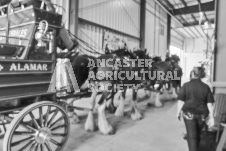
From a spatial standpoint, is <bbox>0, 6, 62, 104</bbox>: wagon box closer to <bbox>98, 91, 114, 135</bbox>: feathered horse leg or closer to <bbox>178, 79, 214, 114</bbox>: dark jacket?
<bbox>98, 91, 114, 135</bbox>: feathered horse leg

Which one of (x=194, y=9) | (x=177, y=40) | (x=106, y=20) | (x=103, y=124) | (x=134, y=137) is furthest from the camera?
(x=177, y=40)

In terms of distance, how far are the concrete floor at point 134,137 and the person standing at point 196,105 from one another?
0.64m

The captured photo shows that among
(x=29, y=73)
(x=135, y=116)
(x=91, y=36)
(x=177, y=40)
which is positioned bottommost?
(x=135, y=116)

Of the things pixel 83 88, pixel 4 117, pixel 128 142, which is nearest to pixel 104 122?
pixel 128 142

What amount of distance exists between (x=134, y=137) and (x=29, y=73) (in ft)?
7.01

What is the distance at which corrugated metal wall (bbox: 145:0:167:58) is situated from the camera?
40.5 ft

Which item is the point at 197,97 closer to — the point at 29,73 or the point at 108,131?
the point at 108,131

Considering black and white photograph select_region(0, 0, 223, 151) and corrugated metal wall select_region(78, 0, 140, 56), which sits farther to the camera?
corrugated metal wall select_region(78, 0, 140, 56)

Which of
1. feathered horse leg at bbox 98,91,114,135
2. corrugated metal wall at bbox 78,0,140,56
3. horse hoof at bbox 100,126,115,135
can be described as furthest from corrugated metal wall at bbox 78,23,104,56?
horse hoof at bbox 100,126,115,135

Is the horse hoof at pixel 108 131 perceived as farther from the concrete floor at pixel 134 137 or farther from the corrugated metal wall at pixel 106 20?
the corrugated metal wall at pixel 106 20

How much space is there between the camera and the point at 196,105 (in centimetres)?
228

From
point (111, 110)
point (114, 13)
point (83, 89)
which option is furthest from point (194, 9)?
point (83, 89)

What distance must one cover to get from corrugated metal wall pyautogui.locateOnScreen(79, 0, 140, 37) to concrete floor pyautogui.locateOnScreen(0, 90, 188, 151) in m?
4.66

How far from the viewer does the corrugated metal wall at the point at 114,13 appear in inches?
279
